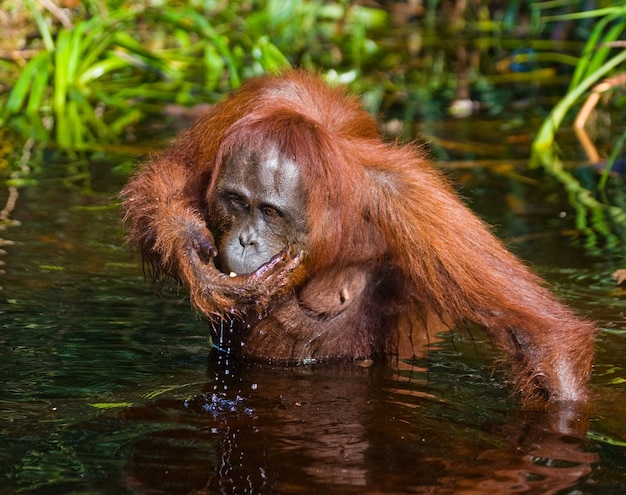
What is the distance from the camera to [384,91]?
11117 millimetres

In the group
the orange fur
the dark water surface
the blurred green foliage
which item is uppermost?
the blurred green foliage

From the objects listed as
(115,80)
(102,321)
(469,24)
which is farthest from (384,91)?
(102,321)

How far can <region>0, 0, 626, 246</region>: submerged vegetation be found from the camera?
8.77 m

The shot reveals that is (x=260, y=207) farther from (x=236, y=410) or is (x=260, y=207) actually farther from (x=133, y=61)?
(x=133, y=61)

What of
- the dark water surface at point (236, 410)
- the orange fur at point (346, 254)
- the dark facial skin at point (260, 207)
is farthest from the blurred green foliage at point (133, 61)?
the dark facial skin at point (260, 207)

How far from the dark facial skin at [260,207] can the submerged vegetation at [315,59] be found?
8.94 ft

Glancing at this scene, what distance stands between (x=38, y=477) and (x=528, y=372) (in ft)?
6.27

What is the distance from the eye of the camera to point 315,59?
1188 centimetres

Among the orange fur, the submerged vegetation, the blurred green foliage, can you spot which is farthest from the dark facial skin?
the blurred green foliage

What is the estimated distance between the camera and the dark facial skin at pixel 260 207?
15.1 ft

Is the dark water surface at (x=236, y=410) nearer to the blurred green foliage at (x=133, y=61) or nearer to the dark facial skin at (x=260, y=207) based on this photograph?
the dark facial skin at (x=260, y=207)

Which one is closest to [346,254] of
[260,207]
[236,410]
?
[260,207]

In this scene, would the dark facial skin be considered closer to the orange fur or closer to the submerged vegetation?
the orange fur

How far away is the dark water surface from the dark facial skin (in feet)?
1.73
